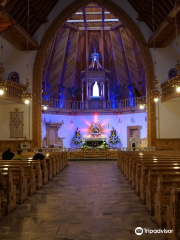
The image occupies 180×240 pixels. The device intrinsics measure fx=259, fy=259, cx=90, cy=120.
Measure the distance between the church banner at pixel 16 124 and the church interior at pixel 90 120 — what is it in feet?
0.19

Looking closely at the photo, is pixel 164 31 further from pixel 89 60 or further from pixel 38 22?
pixel 89 60

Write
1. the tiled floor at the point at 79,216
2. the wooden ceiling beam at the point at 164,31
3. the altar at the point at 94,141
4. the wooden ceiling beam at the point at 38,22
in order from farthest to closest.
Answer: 1. the altar at the point at 94,141
2. the wooden ceiling beam at the point at 38,22
3. the wooden ceiling beam at the point at 164,31
4. the tiled floor at the point at 79,216

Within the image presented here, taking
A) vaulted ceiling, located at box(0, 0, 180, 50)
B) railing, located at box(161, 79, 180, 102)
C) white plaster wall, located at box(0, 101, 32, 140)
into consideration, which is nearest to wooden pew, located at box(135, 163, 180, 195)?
vaulted ceiling, located at box(0, 0, 180, 50)

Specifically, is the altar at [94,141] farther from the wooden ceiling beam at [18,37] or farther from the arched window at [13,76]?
the wooden ceiling beam at [18,37]

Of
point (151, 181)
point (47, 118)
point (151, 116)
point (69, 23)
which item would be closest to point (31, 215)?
point (151, 181)

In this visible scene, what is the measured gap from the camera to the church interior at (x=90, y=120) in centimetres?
423

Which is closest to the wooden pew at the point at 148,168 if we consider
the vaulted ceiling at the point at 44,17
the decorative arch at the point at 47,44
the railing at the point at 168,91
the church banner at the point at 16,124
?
the vaulted ceiling at the point at 44,17

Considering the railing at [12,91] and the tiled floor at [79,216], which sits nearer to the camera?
the tiled floor at [79,216]

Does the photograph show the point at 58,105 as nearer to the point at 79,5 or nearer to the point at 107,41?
the point at 107,41

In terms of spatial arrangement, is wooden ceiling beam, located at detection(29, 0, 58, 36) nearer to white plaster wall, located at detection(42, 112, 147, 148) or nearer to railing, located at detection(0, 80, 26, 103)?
railing, located at detection(0, 80, 26, 103)

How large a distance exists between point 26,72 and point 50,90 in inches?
237

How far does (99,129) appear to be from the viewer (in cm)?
2081

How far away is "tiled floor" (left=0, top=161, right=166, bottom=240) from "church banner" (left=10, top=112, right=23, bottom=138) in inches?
352

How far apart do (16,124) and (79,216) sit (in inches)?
459
